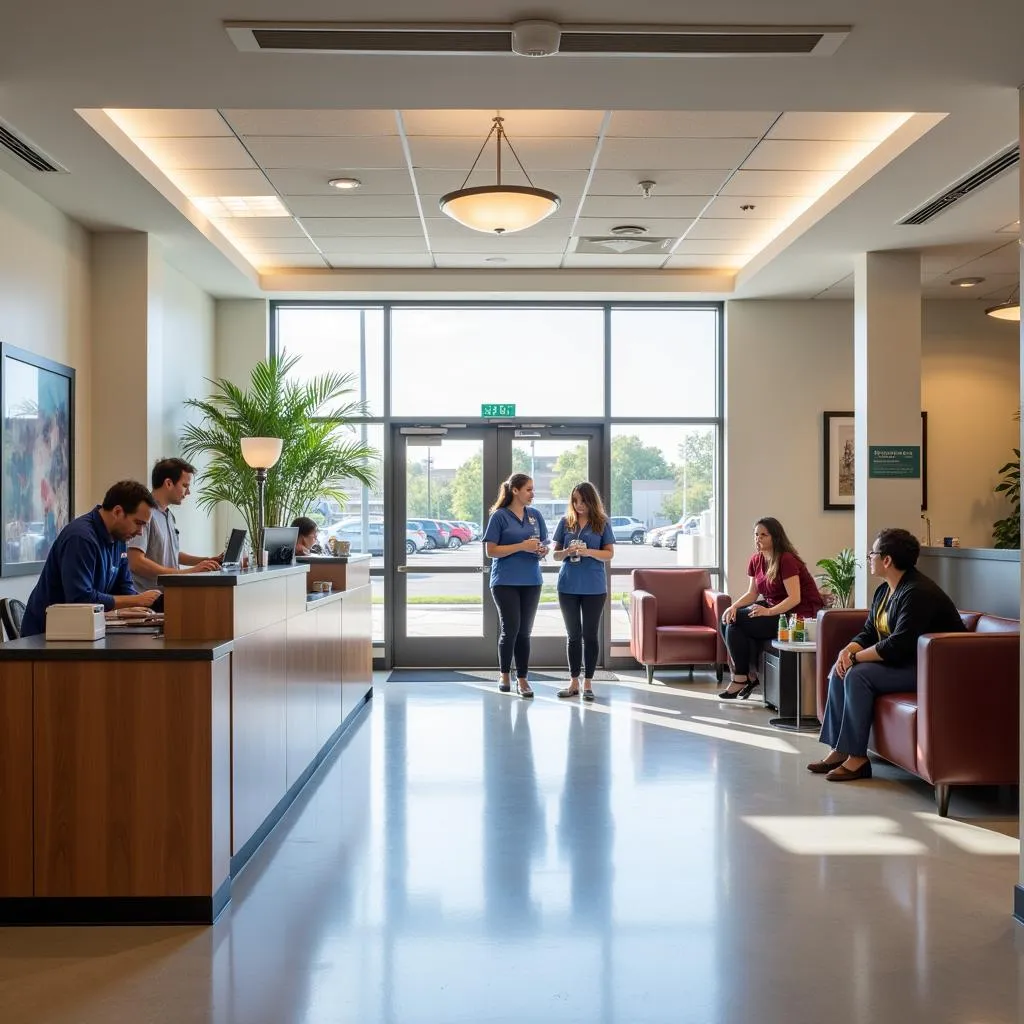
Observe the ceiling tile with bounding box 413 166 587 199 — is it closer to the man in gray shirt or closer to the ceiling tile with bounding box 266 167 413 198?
the ceiling tile with bounding box 266 167 413 198

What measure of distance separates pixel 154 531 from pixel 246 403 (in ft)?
8.50

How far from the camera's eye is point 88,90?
4.57m

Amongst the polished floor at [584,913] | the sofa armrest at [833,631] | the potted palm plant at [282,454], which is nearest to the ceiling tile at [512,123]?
the potted palm plant at [282,454]

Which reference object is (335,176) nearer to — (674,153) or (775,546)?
(674,153)

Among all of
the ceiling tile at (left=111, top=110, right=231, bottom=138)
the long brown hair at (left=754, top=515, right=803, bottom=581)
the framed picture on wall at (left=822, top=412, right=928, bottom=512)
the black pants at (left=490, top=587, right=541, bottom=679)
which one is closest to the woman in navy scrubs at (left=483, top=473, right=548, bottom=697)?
the black pants at (left=490, top=587, right=541, bottom=679)

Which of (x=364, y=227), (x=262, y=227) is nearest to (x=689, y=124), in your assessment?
(x=364, y=227)

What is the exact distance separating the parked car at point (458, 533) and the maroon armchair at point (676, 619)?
1.61 m

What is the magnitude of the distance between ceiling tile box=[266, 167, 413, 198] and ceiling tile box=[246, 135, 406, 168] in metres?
0.07

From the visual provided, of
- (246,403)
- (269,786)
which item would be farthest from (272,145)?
(269,786)

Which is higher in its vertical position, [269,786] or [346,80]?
[346,80]

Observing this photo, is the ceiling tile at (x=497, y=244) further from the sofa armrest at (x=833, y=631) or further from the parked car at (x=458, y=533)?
the sofa armrest at (x=833, y=631)

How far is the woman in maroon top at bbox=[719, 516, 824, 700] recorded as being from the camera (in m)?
7.80

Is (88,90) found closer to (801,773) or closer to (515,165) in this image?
(515,165)

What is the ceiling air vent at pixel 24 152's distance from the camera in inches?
205
